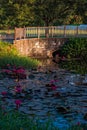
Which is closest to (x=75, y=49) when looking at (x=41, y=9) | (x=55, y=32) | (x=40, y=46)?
(x=55, y=32)

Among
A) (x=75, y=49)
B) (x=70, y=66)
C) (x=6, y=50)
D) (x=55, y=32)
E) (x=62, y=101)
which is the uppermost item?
(x=62, y=101)

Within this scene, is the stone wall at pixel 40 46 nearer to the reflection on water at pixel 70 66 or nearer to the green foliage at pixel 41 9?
the reflection on water at pixel 70 66

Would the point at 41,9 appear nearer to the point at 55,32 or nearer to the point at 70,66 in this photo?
the point at 55,32

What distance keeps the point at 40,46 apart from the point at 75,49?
9.58ft

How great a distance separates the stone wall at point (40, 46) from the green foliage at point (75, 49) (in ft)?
2.63

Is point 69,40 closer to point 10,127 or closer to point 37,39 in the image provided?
point 37,39

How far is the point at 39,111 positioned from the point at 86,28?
28.4 metres

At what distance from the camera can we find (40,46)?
40281mm

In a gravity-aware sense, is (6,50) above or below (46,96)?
below

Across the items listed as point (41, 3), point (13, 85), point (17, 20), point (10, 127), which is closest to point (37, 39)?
point (41, 3)

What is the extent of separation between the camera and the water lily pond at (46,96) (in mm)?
14562

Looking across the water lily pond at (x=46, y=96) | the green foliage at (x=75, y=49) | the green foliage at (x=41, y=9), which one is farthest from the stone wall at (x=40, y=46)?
the water lily pond at (x=46, y=96)

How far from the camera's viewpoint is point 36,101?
16.7 metres

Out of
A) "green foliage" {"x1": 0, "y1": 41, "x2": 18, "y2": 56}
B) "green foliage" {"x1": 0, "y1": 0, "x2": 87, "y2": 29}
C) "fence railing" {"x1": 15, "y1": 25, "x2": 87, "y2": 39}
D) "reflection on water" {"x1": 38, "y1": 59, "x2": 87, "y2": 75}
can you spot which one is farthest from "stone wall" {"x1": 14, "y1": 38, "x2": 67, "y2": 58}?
"green foliage" {"x1": 0, "y1": 0, "x2": 87, "y2": 29}
